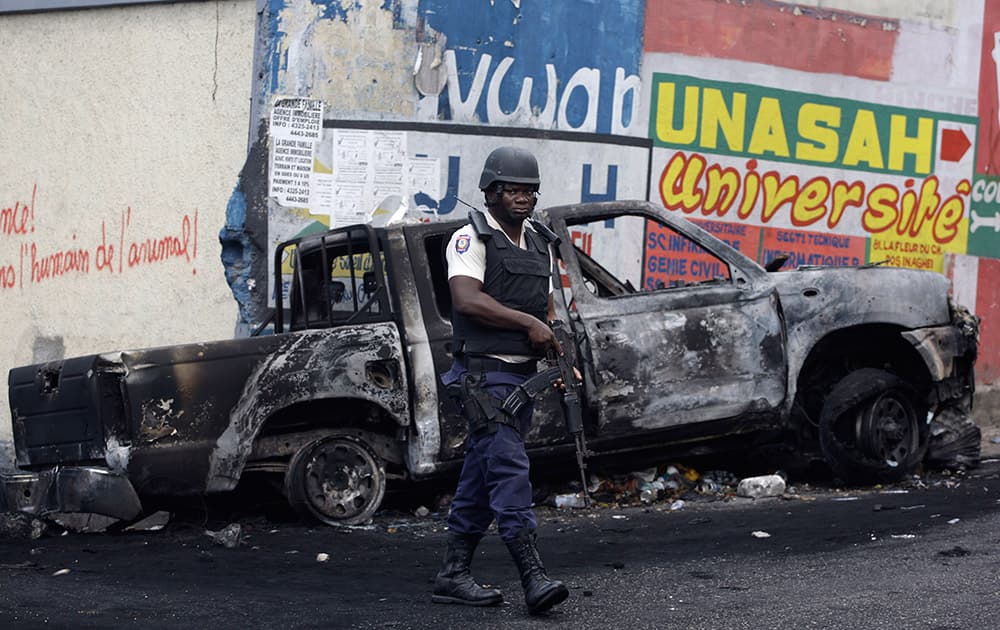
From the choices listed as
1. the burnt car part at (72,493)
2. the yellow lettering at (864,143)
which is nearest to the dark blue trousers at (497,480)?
the burnt car part at (72,493)

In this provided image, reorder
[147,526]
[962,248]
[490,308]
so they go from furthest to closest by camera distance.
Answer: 1. [962,248]
2. [147,526]
3. [490,308]

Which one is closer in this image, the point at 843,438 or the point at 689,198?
the point at 843,438

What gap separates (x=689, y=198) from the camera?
1109 cm

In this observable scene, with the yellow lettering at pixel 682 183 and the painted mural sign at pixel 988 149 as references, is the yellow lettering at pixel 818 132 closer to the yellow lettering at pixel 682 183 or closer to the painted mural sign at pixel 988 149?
the yellow lettering at pixel 682 183

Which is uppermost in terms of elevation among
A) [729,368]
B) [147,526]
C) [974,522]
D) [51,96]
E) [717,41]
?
[717,41]

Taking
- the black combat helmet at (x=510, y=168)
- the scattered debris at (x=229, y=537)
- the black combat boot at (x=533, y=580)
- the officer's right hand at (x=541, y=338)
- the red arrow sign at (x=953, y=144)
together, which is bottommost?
the scattered debris at (x=229, y=537)

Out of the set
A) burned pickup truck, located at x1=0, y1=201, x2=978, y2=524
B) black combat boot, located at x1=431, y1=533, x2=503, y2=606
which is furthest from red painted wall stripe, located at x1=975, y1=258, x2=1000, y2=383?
black combat boot, located at x1=431, y1=533, x2=503, y2=606

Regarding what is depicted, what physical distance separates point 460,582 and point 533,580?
41 cm

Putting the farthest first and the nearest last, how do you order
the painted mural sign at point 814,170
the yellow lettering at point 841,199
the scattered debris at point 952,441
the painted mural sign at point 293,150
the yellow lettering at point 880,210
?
the yellow lettering at point 880,210 < the yellow lettering at point 841,199 < the painted mural sign at point 814,170 < the painted mural sign at point 293,150 < the scattered debris at point 952,441

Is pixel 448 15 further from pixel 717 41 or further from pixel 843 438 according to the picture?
pixel 843 438

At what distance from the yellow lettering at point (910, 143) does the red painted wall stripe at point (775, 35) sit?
0.43 metres

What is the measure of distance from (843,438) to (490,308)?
3695mm

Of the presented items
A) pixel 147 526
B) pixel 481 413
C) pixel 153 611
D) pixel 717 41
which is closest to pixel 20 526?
pixel 147 526

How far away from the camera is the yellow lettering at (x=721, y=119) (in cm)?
1112
